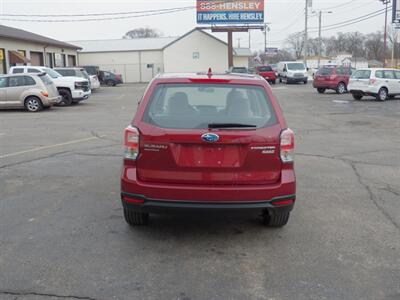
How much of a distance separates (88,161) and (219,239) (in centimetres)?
455

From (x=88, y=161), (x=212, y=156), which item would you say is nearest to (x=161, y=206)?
(x=212, y=156)

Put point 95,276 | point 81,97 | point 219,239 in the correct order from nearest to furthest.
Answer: point 95,276 → point 219,239 → point 81,97

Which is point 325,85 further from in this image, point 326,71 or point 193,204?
point 193,204

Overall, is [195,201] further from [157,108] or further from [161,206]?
[157,108]

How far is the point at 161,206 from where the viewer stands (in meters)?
4.37

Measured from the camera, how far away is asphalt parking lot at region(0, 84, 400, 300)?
12.3 feet

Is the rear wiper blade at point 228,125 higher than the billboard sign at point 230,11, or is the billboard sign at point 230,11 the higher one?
the billboard sign at point 230,11

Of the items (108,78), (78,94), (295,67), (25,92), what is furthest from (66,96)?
(295,67)

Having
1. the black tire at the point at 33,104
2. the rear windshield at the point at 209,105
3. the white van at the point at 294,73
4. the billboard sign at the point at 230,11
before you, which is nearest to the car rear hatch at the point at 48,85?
the black tire at the point at 33,104

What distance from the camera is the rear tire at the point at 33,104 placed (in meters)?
18.8

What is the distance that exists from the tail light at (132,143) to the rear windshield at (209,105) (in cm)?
17

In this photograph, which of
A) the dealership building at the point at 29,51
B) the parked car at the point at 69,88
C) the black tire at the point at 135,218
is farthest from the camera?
the dealership building at the point at 29,51

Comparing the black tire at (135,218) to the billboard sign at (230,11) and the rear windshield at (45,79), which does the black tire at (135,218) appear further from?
the billboard sign at (230,11)

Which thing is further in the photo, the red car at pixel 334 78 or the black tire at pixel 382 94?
the red car at pixel 334 78
